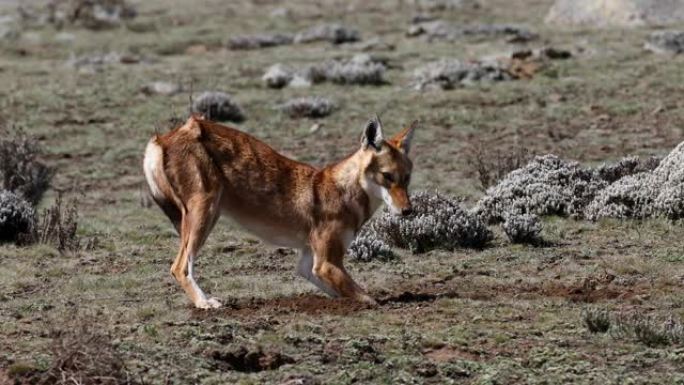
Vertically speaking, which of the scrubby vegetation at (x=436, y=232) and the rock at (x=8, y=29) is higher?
the scrubby vegetation at (x=436, y=232)

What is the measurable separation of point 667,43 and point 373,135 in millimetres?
18727

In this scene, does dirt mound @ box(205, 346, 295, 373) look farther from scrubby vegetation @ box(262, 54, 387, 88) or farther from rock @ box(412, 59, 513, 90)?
scrubby vegetation @ box(262, 54, 387, 88)

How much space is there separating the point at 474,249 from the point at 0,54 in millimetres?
21568

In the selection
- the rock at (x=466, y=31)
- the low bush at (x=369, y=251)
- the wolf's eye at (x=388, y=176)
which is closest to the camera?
the wolf's eye at (x=388, y=176)

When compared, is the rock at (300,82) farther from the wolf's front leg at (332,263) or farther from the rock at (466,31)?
the wolf's front leg at (332,263)

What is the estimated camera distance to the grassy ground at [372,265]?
8.90m

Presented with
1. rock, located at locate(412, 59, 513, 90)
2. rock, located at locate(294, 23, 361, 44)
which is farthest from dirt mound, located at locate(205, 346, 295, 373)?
rock, located at locate(294, 23, 361, 44)

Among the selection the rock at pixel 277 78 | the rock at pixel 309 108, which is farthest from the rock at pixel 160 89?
the rock at pixel 309 108

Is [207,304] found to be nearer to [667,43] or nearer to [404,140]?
[404,140]

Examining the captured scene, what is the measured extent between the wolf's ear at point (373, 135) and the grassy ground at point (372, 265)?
1.30 metres

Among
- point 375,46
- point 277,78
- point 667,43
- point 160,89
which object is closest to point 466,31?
point 375,46

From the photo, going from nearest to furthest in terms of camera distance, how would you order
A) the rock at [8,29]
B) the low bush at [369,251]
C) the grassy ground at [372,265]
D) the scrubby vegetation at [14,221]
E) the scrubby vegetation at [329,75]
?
the grassy ground at [372,265] → the low bush at [369,251] → the scrubby vegetation at [14,221] → the scrubby vegetation at [329,75] → the rock at [8,29]

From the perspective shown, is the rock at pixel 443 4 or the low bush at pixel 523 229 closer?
the low bush at pixel 523 229

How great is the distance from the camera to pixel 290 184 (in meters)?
10.7
